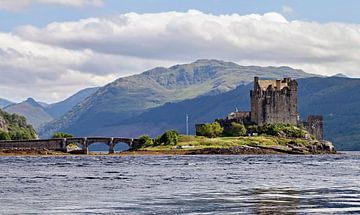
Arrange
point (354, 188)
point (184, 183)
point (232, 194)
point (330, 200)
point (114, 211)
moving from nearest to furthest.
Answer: point (114, 211)
point (330, 200)
point (232, 194)
point (354, 188)
point (184, 183)

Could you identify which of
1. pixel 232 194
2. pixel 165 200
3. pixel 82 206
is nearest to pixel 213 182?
pixel 232 194

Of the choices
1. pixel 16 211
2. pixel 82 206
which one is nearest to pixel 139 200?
pixel 82 206

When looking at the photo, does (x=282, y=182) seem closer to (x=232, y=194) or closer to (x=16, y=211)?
(x=232, y=194)

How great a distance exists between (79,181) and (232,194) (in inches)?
1127

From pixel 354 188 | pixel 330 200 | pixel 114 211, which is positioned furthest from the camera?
pixel 354 188

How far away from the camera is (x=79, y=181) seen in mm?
102375

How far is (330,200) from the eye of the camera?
7131 cm

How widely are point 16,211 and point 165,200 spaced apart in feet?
44.5

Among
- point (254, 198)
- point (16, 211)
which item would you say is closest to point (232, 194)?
point (254, 198)

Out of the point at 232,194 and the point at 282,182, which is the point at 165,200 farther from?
the point at 282,182

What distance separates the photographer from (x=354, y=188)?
86.9 metres

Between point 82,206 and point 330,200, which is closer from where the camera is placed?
point 82,206

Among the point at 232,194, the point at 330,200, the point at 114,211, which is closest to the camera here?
the point at 114,211

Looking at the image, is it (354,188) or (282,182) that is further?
(282,182)
